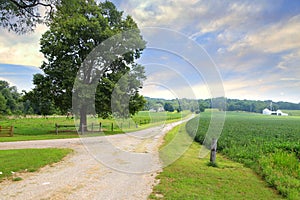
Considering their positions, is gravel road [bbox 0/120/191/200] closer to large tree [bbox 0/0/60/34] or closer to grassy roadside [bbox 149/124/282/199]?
grassy roadside [bbox 149/124/282/199]

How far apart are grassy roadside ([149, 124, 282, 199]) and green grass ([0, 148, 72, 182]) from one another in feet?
15.4

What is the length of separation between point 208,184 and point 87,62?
18.2 meters

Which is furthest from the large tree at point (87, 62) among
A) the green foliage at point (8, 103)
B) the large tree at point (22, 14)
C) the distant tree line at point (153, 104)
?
the green foliage at point (8, 103)

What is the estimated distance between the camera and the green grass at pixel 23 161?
318 inches

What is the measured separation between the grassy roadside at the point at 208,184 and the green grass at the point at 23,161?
470cm

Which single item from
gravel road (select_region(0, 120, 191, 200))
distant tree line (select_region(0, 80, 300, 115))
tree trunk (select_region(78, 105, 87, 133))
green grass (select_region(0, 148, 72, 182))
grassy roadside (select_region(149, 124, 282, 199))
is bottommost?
grassy roadside (select_region(149, 124, 282, 199))

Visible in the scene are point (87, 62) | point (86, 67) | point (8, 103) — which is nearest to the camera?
point (86, 67)

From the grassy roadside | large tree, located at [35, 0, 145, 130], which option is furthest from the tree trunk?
the grassy roadside

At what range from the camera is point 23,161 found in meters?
9.58

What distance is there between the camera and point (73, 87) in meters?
21.4

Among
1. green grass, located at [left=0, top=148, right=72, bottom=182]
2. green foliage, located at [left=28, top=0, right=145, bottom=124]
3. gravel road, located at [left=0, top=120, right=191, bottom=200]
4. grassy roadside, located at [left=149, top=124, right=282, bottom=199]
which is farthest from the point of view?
green foliage, located at [left=28, top=0, right=145, bottom=124]

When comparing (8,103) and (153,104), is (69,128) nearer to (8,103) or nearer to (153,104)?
(153,104)

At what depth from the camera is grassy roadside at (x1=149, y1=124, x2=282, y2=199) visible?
20.2ft

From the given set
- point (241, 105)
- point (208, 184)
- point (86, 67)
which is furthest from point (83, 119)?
point (241, 105)
